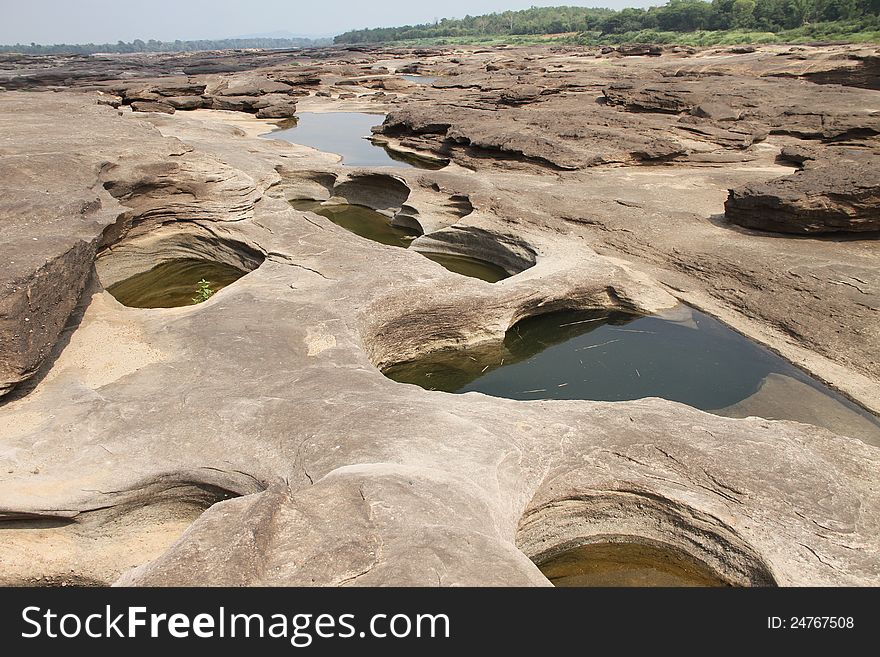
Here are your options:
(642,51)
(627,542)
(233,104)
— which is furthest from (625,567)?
(642,51)

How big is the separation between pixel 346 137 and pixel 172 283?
17034 millimetres

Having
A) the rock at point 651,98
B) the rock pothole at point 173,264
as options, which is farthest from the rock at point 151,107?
the rock at point 651,98

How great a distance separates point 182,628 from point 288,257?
28.2 feet

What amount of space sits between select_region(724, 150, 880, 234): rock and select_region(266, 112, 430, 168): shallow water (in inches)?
465

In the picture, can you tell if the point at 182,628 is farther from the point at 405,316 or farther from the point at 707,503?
the point at 405,316

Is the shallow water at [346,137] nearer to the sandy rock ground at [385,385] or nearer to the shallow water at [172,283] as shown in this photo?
the sandy rock ground at [385,385]

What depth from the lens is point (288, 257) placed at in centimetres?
1106

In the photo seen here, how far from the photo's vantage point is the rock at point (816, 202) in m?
11.7

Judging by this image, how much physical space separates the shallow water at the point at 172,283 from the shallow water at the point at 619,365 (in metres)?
5.44

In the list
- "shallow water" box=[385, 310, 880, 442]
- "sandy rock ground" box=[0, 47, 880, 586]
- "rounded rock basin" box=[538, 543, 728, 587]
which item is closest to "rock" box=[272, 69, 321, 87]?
"sandy rock ground" box=[0, 47, 880, 586]

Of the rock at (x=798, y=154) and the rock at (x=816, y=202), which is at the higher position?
the rock at (x=798, y=154)

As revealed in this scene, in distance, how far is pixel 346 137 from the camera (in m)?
28.1

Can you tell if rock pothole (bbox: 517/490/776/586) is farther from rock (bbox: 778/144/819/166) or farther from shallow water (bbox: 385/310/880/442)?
rock (bbox: 778/144/819/166)

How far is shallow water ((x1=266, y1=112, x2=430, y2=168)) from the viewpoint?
23328 mm
